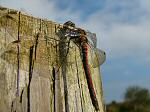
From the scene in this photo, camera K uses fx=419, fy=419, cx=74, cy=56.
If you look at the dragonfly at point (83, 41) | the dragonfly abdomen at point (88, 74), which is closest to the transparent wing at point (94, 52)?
the dragonfly at point (83, 41)

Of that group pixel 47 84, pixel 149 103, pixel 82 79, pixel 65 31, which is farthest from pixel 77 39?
pixel 149 103

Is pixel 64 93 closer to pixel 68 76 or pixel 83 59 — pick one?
pixel 68 76

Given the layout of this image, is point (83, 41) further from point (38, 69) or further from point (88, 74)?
point (38, 69)

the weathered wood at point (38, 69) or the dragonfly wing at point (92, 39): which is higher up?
the dragonfly wing at point (92, 39)

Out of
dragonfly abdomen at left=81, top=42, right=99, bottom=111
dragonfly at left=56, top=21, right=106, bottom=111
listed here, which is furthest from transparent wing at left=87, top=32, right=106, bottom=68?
dragonfly abdomen at left=81, top=42, right=99, bottom=111

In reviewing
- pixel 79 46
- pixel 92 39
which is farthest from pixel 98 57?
pixel 79 46

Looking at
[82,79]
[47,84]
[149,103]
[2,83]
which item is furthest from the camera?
[149,103]

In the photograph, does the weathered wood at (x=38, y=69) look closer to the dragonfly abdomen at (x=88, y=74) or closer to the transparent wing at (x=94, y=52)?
the dragonfly abdomen at (x=88, y=74)

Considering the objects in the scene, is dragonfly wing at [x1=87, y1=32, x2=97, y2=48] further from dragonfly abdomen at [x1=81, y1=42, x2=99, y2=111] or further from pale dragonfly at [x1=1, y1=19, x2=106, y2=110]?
dragonfly abdomen at [x1=81, y1=42, x2=99, y2=111]

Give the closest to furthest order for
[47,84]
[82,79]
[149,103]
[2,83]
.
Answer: [2,83] < [47,84] < [82,79] < [149,103]
